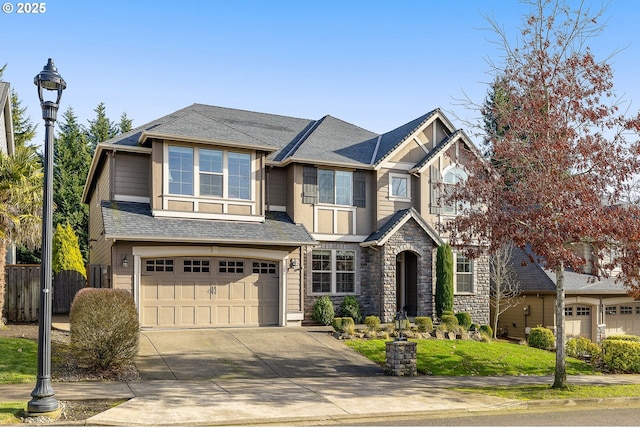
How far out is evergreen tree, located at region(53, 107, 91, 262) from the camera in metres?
36.8

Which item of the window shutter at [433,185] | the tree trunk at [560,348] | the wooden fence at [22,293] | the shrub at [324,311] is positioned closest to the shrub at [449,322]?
the shrub at [324,311]

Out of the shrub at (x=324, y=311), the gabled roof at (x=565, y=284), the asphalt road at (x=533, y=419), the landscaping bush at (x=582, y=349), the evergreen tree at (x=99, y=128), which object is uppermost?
the evergreen tree at (x=99, y=128)

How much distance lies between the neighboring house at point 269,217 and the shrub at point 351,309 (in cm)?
45

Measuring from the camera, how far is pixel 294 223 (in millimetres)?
20781

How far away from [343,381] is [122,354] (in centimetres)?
490

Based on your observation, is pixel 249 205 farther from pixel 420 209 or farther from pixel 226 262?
pixel 420 209

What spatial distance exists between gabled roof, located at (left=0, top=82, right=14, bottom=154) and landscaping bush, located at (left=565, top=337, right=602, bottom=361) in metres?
21.9

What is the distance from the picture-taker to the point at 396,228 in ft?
70.4

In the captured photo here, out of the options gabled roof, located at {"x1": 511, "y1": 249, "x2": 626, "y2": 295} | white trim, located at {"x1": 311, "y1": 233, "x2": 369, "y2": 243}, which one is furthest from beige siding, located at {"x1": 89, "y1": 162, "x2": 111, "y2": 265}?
gabled roof, located at {"x1": 511, "y1": 249, "x2": 626, "y2": 295}

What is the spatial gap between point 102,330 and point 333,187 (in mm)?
11216

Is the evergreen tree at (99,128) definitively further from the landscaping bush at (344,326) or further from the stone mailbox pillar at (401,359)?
the stone mailbox pillar at (401,359)

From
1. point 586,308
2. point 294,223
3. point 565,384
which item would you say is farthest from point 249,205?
point 586,308

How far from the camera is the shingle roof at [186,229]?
56.4 feet

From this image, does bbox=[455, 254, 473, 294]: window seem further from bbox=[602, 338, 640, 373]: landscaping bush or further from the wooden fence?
the wooden fence
